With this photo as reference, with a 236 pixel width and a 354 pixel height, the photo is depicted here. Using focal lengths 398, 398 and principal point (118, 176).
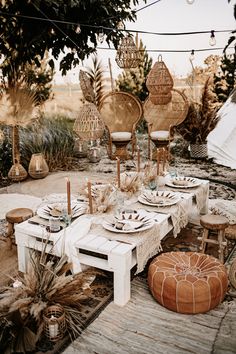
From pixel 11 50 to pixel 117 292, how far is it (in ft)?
15.3

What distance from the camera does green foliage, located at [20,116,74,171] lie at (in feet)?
22.8

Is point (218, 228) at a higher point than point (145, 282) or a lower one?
higher

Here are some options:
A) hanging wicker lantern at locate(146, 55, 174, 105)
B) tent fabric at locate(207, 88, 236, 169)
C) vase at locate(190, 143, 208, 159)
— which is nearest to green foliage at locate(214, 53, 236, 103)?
tent fabric at locate(207, 88, 236, 169)

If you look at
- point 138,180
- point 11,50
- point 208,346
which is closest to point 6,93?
point 11,50

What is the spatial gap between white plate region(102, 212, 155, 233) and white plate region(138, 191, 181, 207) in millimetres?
330

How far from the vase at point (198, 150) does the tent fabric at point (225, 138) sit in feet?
0.60

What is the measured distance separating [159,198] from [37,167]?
310cm

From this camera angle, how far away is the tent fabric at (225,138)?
7444 millimetres

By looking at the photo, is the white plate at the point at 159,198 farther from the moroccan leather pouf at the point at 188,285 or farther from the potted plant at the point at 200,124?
the potted plant at the point at 200,124

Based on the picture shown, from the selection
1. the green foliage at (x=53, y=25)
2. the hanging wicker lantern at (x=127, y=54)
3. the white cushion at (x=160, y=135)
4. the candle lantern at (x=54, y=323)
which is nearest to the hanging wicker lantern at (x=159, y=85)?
the hanging wicker lantern at (x=127, y=54)

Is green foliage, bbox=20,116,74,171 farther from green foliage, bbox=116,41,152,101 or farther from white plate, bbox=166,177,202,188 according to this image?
white plate, bbox=166,177,202,188

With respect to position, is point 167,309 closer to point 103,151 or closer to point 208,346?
point 208,346

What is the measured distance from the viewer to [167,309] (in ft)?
9.62

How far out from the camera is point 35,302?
2.66 meters
